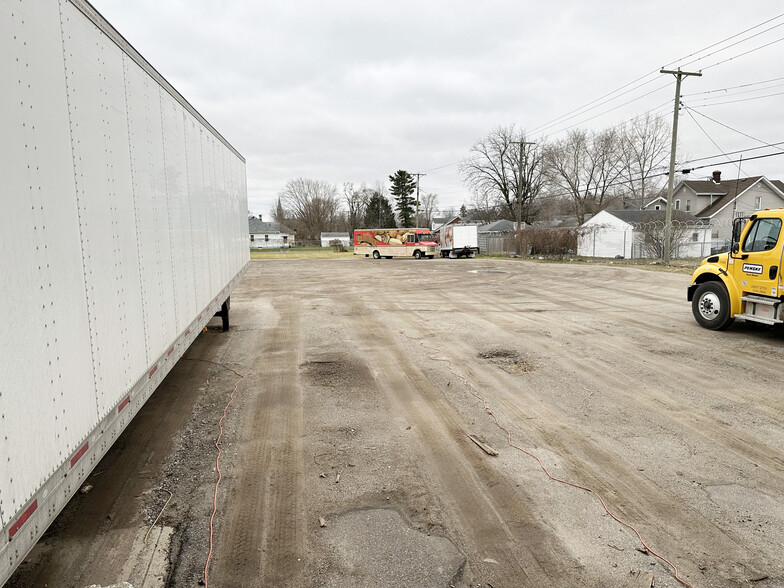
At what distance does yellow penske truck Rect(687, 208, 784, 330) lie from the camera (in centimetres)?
909

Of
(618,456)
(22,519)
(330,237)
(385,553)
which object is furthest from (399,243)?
(22,519)

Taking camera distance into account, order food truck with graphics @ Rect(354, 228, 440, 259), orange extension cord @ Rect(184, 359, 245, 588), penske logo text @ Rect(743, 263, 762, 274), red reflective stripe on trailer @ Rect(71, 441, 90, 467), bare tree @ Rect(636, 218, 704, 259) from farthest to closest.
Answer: food truck with graphics @ Rect(354, 228, 440, 259) < bare tree @ Rect(636, 218, 704, 259) < penske logo text @ Rect(743, 263, 762, 274) < orange extension cord @ Rect(184, 359, 245, 588) < red reflective stripe on trailer @ Rect(71, 441, 90, 467)

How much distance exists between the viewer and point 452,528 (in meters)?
3.65

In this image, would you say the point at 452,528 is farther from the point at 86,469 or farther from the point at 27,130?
the point at 27,130

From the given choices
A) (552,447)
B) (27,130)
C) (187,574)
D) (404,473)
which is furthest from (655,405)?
(27,130)

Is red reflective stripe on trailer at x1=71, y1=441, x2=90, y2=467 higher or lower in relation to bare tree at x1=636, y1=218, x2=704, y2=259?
lower

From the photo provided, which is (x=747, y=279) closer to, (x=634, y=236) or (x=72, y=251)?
(x=72, y=251)

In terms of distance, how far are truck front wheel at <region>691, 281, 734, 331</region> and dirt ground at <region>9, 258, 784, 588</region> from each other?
3.29 ft

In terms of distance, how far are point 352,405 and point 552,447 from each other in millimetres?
2513

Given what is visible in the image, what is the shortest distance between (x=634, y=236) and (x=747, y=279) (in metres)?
31.9

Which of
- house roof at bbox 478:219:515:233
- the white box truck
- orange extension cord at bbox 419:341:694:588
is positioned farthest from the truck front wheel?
house roof at bbox 478:219:515:233

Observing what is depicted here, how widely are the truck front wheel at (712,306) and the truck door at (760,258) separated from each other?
473 mm

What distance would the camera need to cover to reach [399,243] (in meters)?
48.5

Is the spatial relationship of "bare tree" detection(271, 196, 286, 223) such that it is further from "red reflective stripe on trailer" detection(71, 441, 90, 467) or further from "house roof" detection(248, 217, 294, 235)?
"red reflective stripe on trailer" detection(71, 441, 90, 467)
